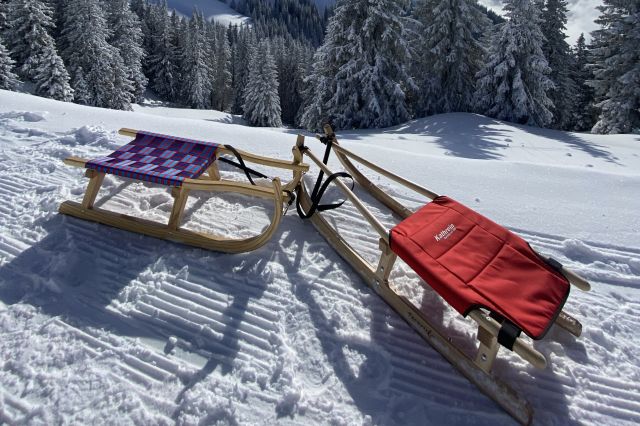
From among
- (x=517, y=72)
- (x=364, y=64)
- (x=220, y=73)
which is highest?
(x=517, y=72)

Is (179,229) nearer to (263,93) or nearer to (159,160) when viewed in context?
(159,160)

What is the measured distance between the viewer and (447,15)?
1568cm

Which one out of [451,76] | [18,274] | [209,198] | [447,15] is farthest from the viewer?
[451,76]

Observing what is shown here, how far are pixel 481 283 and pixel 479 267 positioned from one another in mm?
189

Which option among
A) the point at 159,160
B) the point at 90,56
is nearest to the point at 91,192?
the point at 159,160

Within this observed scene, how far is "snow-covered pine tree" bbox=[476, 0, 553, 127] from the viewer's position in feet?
47.3

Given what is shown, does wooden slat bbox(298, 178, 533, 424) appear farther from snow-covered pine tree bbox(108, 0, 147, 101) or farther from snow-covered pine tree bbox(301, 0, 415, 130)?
snow-covered pine tree bbox(108, 0, 147, 101)

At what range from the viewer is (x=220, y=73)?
5112 centimetres

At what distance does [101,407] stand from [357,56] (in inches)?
568

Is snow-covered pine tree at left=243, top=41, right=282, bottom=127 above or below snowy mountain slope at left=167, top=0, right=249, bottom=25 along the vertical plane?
below

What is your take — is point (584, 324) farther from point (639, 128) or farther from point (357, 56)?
point (639, 128)

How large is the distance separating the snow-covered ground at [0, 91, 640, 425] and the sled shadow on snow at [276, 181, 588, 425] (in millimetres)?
11

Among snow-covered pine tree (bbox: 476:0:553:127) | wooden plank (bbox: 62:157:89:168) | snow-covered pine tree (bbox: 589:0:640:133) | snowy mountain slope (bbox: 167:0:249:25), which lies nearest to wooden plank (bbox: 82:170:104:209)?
wooden plank (bbox: 62:157:89:168)

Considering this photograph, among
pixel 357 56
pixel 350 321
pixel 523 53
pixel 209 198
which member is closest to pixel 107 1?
pixel 357 56
